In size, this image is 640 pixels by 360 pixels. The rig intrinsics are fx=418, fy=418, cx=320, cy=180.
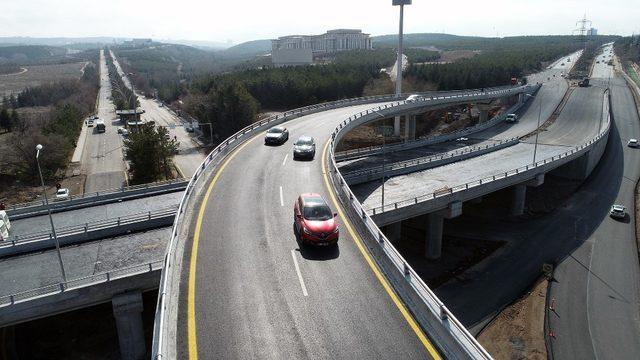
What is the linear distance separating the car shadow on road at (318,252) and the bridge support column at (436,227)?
77.2 feet

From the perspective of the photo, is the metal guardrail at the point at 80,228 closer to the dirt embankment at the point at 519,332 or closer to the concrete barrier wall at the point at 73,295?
the concrete barrier wall at the point at 73,295

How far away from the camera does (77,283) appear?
2166 centimetres

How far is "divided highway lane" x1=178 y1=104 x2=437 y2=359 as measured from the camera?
44.2ft

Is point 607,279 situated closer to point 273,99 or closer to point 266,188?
point 266,188

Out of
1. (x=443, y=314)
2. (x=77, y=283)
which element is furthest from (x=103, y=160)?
(x=443, y=314)

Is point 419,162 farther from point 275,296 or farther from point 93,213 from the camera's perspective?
point 275,296

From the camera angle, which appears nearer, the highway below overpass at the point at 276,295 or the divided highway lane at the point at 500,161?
the highway below overpass at the point at 276,295

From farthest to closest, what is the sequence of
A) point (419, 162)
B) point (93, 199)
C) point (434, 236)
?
1. point (419, 162)
2. point (434, 236)
3. point (93, 199)

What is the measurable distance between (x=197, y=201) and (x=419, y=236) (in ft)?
94.8

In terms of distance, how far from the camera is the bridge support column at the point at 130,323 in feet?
70.1

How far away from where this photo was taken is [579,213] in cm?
5331

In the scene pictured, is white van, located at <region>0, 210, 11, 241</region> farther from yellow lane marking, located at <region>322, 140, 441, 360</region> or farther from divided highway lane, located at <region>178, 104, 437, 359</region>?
yellow lane marking, located at <region>322, 140, 441, 360</region>

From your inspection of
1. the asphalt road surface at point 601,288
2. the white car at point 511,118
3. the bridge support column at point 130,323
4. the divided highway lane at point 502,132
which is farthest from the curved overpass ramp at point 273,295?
the white car at point 511,118

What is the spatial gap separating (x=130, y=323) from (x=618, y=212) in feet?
178
